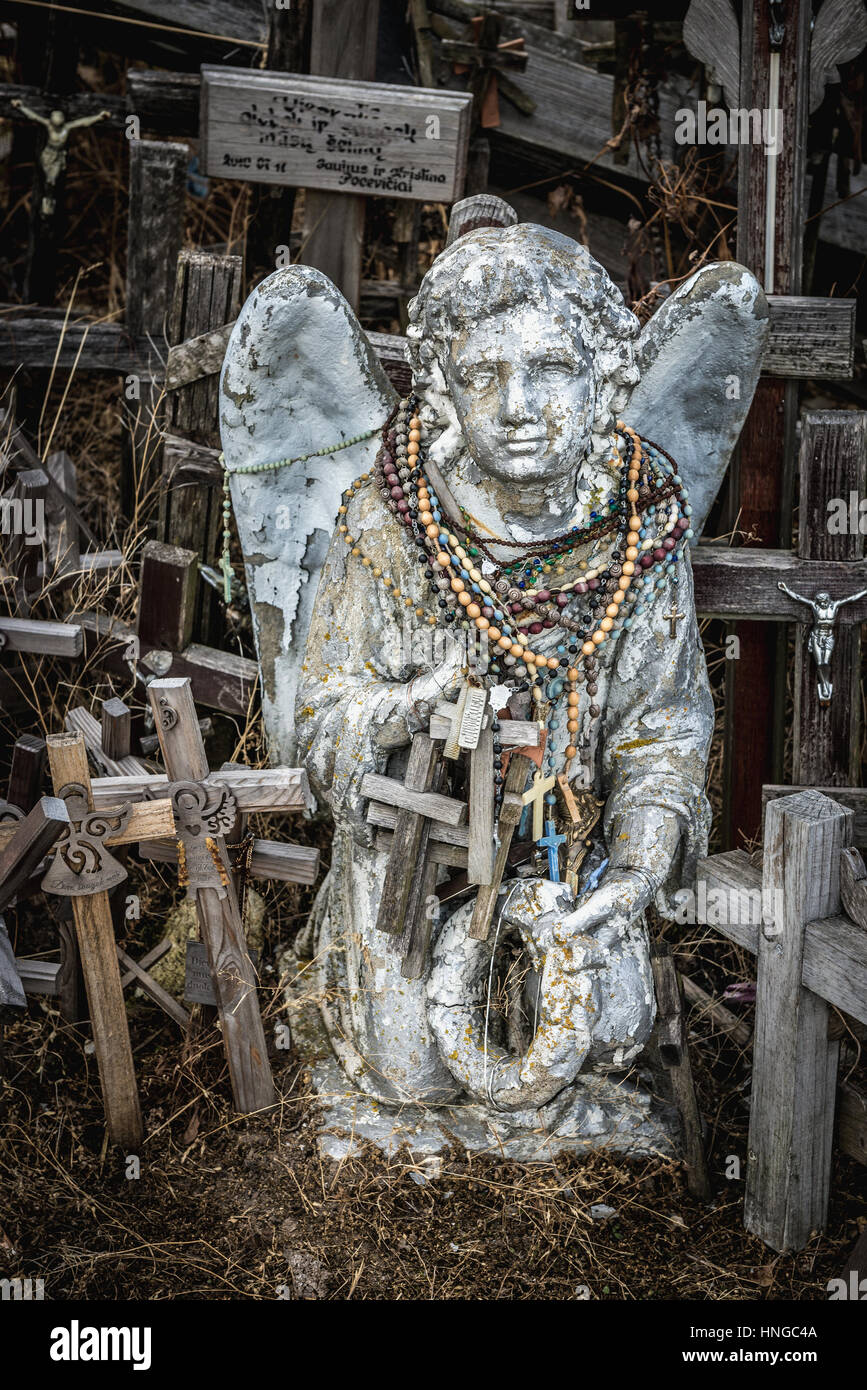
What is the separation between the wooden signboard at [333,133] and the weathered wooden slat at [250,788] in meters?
2.13

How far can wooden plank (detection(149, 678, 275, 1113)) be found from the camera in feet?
11.4

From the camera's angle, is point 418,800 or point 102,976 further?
point 102,976

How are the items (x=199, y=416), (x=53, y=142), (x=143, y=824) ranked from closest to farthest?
(x=143, y=824), (x=199, y=416), (x=53, y=142)

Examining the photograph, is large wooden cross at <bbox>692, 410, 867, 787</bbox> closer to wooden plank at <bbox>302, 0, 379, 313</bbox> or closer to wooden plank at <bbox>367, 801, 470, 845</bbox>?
wooden plank at <bbox>367, 801, 470, 845</bbox>

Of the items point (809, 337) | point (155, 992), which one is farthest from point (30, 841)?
point (809, 337)

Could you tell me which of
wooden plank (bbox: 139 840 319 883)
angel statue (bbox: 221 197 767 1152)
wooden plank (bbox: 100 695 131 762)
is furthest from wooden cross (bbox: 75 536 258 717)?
wooden plank (bbox: 139 840 319 883)

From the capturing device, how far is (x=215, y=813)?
11.4 ft

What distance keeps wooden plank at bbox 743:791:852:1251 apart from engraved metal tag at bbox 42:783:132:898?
150cm

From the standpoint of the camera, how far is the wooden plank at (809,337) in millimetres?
4133

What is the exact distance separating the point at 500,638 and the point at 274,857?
89cm

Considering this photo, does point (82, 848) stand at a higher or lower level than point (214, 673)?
lower

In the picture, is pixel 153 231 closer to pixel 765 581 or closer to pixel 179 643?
pixel 179 643

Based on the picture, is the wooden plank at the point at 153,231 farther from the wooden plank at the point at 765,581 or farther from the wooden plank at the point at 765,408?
the wooden plank at the point at 765,581
